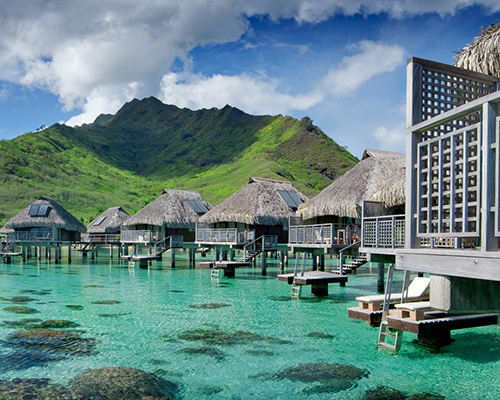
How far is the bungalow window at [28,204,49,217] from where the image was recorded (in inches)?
1484

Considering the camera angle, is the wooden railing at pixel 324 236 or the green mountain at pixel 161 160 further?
the green mountain at pixel 161 160

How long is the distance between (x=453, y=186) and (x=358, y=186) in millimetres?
14248

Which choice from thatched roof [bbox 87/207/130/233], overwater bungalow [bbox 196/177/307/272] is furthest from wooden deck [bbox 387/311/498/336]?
thatched roof [bbox 87/207/130/233]

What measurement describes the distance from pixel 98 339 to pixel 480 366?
307 inches

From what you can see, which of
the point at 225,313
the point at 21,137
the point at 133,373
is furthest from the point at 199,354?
the point at 21,137

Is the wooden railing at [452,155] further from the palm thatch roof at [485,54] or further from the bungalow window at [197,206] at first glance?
the bungalow window at [197,206]

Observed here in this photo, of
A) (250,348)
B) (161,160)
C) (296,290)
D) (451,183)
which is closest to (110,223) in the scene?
(296,290)

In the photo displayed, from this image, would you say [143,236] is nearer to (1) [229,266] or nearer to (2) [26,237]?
(2) [26,237]

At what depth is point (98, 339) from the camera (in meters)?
10.2

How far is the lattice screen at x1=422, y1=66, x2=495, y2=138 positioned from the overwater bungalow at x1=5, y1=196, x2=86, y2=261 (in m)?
34.8

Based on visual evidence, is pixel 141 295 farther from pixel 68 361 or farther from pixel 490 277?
pixel 490 277

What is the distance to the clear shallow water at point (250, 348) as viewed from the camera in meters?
7.37

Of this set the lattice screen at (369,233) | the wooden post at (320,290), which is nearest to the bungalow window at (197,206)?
the wooden post at (320,290)

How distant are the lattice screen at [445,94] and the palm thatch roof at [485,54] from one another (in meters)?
7.62
